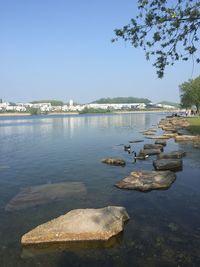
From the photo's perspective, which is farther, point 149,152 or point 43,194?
point 149,152

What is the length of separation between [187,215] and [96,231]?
4.62 metres

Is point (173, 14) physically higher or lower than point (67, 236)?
higher

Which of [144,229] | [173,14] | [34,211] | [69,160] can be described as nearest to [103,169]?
[69,160]

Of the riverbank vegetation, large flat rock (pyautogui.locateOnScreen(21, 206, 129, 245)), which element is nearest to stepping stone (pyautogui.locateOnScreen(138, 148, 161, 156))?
large flat rock (pyautogui.locateOnScreen(21, 206, 129, 245))

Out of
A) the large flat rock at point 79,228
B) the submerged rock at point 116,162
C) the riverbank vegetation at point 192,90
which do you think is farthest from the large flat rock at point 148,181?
the riverbank vegetation at point 192,90

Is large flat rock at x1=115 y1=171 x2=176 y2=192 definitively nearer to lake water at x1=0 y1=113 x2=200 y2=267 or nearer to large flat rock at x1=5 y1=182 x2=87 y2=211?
lake water at x1=0 y1=113 x2=200 y2=267

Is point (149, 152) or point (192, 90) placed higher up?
point (192, 90)

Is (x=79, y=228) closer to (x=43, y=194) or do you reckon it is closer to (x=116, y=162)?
(x=43, y=194)

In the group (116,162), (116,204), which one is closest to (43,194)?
(116,204)

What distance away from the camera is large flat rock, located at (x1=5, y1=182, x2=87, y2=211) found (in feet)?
50.8

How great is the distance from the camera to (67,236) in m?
11.1

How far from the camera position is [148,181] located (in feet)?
59.4

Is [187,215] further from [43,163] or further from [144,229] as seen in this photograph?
[43,163]

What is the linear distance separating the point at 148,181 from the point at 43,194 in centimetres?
624
